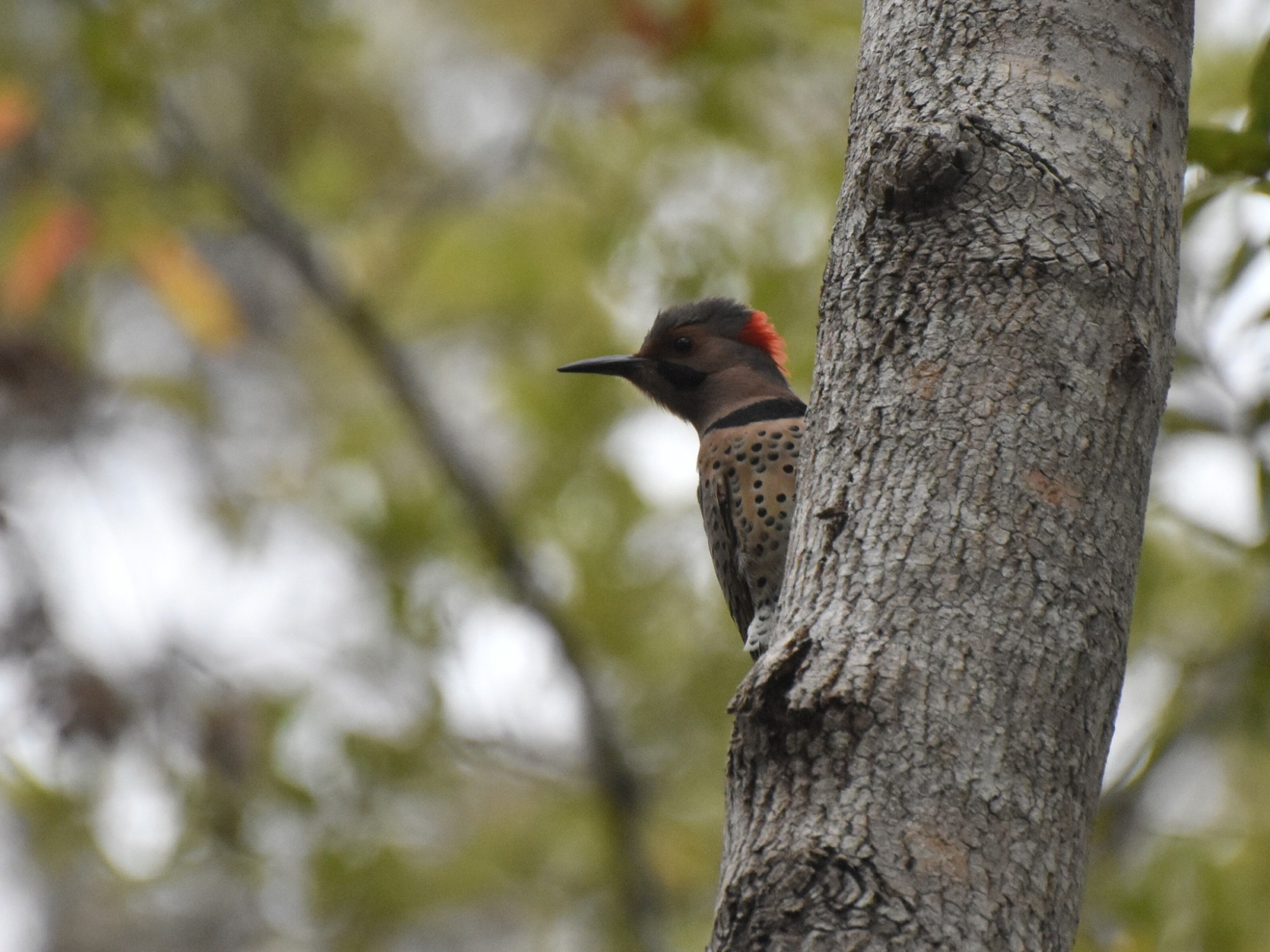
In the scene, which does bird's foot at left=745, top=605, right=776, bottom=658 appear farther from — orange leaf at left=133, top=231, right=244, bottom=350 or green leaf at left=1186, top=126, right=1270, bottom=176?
orange leaf at left=133, top=231, right=244, bottom=350

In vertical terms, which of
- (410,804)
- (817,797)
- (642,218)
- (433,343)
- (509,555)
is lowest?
(817,797)

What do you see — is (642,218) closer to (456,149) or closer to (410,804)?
(410,804)

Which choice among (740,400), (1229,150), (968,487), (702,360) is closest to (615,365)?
(702,360)

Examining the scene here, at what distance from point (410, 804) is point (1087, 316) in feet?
17.6

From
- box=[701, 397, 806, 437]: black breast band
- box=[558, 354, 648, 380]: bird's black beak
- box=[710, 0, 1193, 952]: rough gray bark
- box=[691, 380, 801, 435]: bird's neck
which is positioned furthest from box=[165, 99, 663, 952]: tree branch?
box=[710, 0, 1193, 952]: rough gray bark

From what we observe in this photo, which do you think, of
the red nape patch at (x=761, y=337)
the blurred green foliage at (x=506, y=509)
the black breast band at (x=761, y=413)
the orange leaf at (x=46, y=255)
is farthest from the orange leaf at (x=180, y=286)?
the black breast band at (x=761, y=413)

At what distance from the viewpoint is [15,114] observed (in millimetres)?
6211

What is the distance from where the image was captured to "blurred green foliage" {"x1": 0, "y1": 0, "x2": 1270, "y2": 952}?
5.41m

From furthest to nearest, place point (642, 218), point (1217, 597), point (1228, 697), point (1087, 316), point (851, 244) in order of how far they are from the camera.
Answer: point (642, 218)
point (1217, 597)
point (1228, 697)
point (851, 244)
point (1087, 316)

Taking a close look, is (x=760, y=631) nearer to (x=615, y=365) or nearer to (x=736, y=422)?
(x=736, y=422)

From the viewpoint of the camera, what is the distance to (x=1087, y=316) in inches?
80.8

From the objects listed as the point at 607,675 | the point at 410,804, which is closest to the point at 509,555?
the point at 607,675

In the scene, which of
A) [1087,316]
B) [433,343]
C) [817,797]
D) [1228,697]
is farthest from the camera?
[433,343]

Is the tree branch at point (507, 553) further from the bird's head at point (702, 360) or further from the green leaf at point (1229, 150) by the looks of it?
the green leaf at point (1229, 150)
